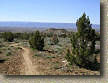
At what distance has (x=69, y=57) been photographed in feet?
18.7

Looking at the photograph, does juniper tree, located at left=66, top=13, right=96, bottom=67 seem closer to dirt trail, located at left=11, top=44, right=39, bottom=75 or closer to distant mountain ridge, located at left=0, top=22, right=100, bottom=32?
distant mountain ridge, located at left=0, top=22, right=100, bottom=32

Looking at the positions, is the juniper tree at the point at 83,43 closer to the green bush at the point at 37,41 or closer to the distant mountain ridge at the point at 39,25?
the distant mountain ridge at the point at 39,25

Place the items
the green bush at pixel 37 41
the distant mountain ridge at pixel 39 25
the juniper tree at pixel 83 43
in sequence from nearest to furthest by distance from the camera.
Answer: the distant mountain ridge at pixel 39 25, the juniper tree at pixel 83 43, the green bush at pixel 37 41

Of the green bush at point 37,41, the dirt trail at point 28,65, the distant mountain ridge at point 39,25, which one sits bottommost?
the dirt trail at point 28,65

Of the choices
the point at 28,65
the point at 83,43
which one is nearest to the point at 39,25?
the point at 28,65

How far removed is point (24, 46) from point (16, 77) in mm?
898

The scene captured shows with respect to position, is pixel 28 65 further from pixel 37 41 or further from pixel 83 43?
pixel 83 43

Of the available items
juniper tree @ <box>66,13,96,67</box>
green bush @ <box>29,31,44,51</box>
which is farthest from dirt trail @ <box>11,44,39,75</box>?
juniper tree @ <box>66,13,96,67</box>

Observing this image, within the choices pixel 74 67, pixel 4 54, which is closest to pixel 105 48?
pixel 74 67

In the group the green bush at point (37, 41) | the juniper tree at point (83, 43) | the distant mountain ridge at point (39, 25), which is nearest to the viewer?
the distant mountain ridge at point (39, 25)

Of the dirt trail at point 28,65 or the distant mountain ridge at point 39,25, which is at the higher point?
the distant mountain ridge at point 39,25

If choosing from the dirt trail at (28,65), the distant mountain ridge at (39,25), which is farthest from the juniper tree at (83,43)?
the dirt trail at (28,65)

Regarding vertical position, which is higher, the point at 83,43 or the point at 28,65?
the point at 83,43

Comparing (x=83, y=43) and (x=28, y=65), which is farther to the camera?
(x=83, y=43)
